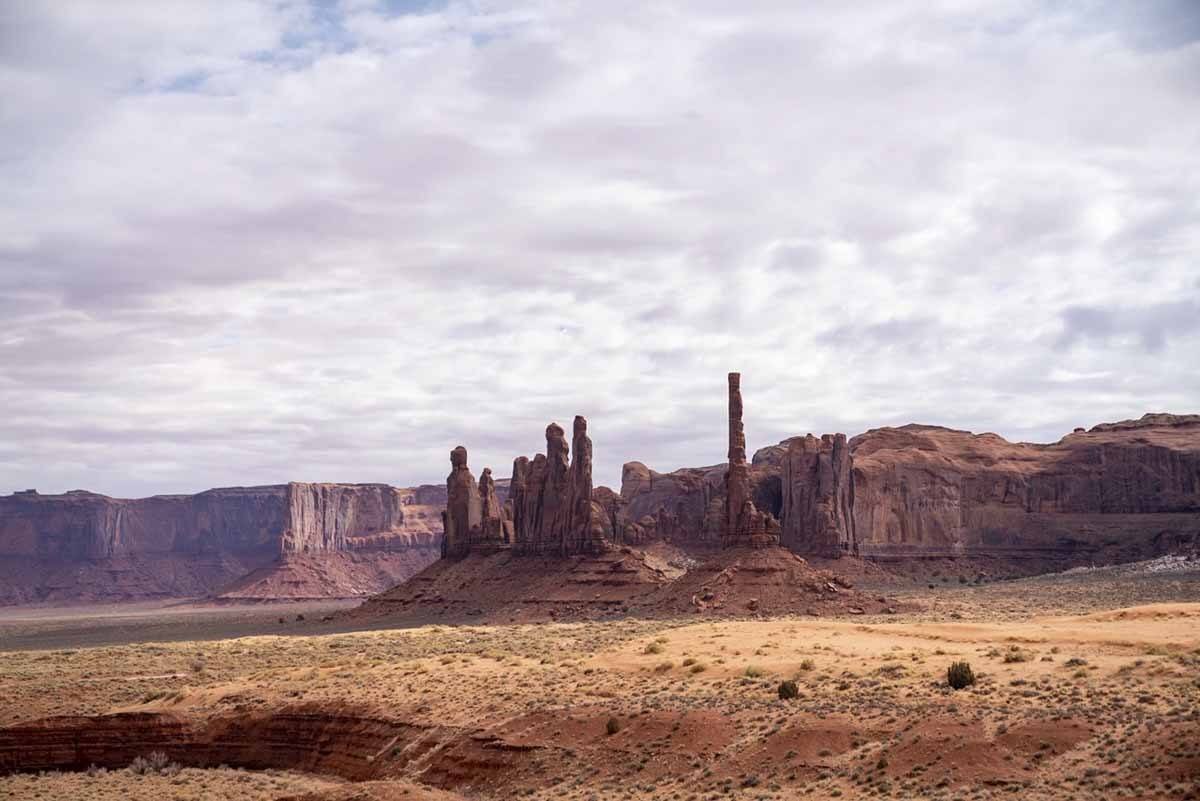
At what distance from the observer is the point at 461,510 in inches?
5290

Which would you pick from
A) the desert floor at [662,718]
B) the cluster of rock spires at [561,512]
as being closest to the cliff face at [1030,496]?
the cluster of rock spires at [561,512]

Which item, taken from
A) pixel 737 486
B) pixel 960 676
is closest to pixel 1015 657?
pixel 960 676

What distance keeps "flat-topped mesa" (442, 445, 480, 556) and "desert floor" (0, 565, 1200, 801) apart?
2511 inches

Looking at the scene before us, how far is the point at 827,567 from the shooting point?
12925 centimetres

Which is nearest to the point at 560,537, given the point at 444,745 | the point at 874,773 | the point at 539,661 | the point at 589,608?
the point at 589,608

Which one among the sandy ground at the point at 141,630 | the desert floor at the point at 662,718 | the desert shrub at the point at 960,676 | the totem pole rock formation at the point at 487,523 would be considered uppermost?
the totem pole rock formation at the point at 487,523

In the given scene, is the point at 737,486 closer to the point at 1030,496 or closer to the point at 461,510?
the point at 461,510

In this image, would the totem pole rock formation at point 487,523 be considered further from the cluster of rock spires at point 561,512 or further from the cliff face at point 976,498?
the cliff face at point 976,498

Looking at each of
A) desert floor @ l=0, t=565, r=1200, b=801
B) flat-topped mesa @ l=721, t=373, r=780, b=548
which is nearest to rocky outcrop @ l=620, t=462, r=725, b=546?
flat-topped mesa @ l=721, t=373, r=780, b=548

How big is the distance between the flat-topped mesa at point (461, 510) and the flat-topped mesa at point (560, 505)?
5.92 metres

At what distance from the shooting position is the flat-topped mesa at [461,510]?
133m

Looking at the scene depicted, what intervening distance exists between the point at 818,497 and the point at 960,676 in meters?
99.9

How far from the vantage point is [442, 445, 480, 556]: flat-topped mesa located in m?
133

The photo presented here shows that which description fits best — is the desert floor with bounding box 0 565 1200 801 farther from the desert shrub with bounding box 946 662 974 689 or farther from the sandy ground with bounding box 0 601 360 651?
the sandy ground with bounding box 0 601 360 651
